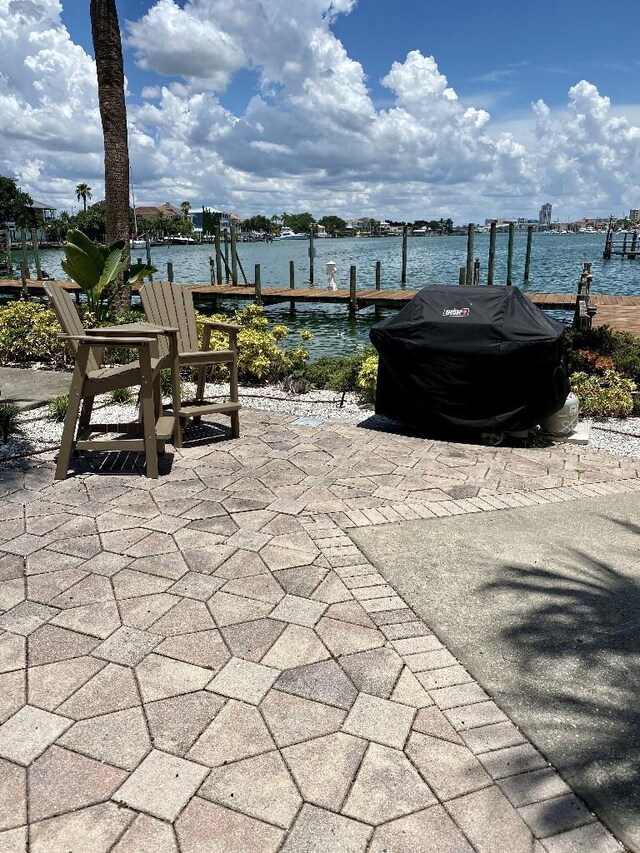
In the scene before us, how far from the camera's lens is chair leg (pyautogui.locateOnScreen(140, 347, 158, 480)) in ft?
14.0

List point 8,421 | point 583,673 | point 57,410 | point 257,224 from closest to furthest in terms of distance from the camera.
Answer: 1. point 583,673
2. point 8,421
3. point 57,410
4. point 257,224

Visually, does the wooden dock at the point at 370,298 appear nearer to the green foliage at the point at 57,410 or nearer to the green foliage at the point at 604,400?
the green foliage at the point at 604,400

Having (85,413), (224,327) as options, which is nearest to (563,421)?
(224,327)

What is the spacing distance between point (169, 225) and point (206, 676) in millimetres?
122018

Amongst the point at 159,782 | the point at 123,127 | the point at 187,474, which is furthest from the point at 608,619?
the point at 123,127

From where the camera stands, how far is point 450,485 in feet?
14.7

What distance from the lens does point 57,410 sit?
6.21m

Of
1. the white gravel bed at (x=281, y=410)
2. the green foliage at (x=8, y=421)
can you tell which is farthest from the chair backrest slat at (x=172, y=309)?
the green foliage at (x=8, y=421)

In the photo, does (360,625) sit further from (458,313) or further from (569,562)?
(458,313)

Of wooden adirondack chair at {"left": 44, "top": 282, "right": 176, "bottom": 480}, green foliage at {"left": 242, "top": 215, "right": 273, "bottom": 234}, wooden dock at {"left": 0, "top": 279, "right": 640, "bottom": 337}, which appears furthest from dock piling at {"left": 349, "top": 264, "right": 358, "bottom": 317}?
green foliage at {"left": 242, "top": 215, "right": 273, "bottom": 234}

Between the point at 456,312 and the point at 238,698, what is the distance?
4.01m

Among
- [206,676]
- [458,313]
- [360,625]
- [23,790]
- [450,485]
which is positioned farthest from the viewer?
[458,313]

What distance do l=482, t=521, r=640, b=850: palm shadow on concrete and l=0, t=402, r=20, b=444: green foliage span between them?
433 centimetres

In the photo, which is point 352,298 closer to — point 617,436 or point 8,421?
point 617,436
